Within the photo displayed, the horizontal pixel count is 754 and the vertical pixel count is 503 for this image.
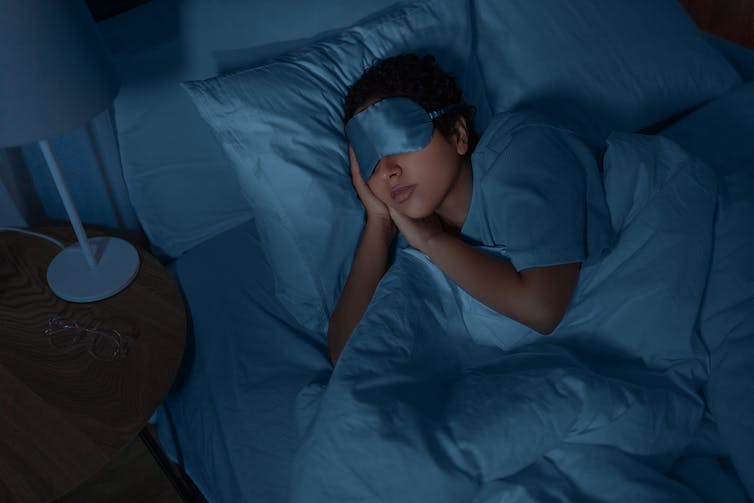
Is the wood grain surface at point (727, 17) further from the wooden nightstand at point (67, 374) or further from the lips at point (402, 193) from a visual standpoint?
→ the wooden nightstand at point (67, 374)

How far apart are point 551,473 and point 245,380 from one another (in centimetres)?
53

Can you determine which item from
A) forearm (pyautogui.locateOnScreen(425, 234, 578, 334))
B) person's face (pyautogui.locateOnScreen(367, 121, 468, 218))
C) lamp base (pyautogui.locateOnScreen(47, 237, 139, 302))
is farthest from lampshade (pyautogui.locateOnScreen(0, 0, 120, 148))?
forearm (pyautogui.locateOnScreen(425, 234, 578, 334))

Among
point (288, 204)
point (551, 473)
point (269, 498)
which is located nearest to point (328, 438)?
point (269, 498)

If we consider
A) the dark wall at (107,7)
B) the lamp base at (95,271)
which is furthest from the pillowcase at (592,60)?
the lamp base at (95,271)

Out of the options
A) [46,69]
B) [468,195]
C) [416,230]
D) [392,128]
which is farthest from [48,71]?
[468,195]

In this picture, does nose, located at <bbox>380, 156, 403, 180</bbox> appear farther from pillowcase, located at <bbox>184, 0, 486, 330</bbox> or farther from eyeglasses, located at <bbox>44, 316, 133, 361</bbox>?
eyeglasses, located at <bbox>44, 316, 133, 361</bbox>

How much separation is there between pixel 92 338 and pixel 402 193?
577 millimetres

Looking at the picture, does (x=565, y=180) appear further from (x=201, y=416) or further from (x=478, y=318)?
(x=201, y=416)

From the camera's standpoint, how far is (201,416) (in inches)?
42.9

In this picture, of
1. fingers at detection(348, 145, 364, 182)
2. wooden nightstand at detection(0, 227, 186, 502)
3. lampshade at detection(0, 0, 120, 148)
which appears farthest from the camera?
fingers at detection(348, 145, 364, 182)

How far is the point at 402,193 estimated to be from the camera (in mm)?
1059

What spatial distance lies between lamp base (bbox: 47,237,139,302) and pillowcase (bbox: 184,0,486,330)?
10.3 inches

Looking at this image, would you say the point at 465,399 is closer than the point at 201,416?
Yes

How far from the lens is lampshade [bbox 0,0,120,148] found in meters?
0.78
